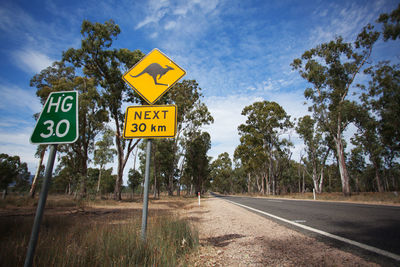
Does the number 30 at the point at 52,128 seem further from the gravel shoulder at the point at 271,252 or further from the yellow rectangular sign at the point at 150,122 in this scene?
the gravel shoulder at the point at 271,252

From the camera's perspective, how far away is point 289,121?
3022cm

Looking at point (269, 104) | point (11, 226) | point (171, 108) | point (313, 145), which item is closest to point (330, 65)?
point (269, 104)

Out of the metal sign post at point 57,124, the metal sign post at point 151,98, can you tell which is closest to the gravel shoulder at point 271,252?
the metal sign post at point 151,98

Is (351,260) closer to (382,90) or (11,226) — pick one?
(11,226)

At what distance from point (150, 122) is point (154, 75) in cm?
105

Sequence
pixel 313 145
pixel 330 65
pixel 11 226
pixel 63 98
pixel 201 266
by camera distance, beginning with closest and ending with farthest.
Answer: pixel 63 98 < pixel 201 266 < pixel 11 226 < pixel 330 65 < pixel 313 145

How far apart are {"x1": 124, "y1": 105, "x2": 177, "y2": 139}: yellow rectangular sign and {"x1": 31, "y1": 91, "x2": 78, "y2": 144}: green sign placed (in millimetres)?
1150

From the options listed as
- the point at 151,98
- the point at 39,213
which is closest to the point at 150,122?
the point at 151,98

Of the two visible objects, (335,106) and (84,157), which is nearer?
(84,157)

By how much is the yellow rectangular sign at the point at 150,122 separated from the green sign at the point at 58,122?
3.77 ft

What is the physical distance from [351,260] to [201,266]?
1.98 metres

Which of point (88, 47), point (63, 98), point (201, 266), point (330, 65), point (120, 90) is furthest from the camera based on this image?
point (330, 65)

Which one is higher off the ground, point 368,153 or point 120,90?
point 120,90

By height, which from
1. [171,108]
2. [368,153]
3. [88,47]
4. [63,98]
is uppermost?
[88,47]
